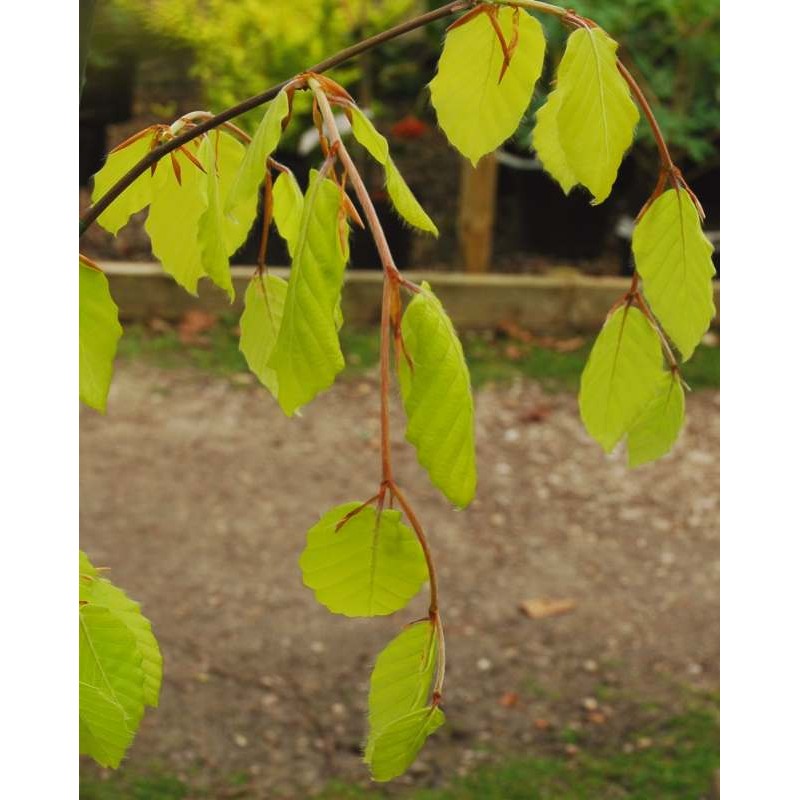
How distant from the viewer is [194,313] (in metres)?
3.94

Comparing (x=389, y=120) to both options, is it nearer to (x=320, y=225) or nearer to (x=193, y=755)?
(x=193, y=755)

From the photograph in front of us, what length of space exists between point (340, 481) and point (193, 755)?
3.55ft

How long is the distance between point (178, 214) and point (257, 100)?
0.14 metres

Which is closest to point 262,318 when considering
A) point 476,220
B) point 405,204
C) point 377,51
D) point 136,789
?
point 405,204

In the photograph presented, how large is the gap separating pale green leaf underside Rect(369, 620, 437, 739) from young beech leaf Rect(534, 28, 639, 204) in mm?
227

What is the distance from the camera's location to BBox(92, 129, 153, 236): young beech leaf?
0.69 meters

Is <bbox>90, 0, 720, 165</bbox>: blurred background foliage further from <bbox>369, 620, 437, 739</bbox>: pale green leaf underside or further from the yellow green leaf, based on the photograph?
<bbox>369, 620, 437, 739</bbox>: pale green leaf underside

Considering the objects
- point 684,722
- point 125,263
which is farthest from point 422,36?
point 684,722

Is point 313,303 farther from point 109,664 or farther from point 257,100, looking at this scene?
point 109,664

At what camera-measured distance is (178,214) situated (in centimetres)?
70

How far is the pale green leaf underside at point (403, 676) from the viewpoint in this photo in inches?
22.5

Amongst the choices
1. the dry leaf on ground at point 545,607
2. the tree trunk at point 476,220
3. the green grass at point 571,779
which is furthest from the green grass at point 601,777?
the tree trunk at point 476,220

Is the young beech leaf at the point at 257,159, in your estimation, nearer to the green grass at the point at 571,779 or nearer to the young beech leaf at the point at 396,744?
the young beech leaf at the point at 396,744

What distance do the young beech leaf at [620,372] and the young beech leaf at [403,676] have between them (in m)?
0.17
